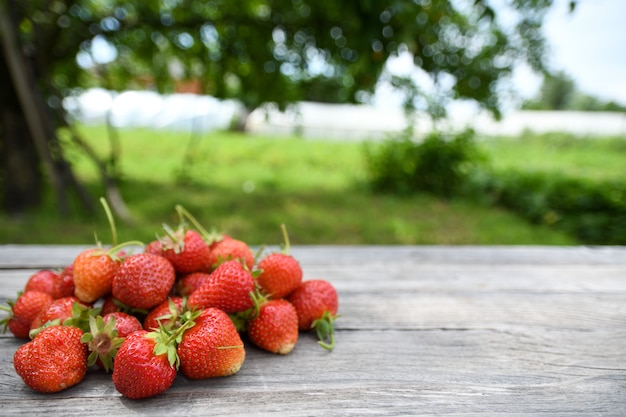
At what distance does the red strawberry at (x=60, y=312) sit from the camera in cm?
92

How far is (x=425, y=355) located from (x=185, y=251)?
0.53 metres

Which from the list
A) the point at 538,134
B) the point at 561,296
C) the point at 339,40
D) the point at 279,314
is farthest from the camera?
the point at 538,134

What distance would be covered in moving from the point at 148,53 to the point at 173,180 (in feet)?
4.98

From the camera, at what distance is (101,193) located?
4.90 meters

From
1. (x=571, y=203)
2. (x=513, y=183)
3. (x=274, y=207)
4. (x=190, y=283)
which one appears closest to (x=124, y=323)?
(x=190, y=283)

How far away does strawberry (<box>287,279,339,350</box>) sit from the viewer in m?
1.08

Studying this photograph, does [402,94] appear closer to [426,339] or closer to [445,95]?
[445,95]

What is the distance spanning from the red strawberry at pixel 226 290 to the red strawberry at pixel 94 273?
167 mm

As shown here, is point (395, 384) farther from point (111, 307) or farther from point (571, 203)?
point (571, 203)

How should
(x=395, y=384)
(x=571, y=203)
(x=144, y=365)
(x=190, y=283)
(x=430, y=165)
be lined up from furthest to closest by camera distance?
(x=430, y=165), (x=571, y=203), (x=190, y=283), (x=395, y=384), (x=144, y=365)

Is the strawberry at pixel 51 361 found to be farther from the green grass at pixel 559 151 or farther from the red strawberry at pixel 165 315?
the green grass at pixel 559 151

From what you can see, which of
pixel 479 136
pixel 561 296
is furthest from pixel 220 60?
pixel 561 296

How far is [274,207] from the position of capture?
4.89 meters

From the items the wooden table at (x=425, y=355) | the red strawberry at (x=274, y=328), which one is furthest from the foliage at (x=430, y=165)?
the red strawberry at (x=274, y=328)
